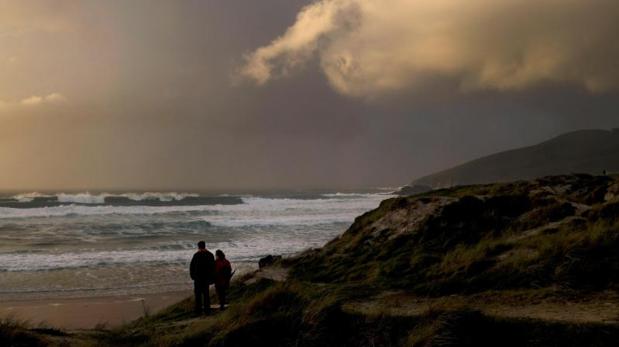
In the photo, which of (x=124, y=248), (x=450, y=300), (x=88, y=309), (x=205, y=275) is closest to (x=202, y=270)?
(x=205, y=275)

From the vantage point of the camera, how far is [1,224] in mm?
45094

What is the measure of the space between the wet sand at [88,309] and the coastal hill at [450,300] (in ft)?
9.15

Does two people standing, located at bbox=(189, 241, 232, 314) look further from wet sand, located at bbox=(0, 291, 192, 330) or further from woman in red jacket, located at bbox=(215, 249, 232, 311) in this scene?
wet sand, located at bbox=(0, 291, 192, 330)

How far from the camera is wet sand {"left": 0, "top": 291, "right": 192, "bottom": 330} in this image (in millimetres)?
13883

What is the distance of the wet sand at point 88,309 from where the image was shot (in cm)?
1388

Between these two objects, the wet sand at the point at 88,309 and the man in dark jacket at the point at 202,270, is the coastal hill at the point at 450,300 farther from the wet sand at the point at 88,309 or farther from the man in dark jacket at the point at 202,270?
the wet sand at the point at 88,309

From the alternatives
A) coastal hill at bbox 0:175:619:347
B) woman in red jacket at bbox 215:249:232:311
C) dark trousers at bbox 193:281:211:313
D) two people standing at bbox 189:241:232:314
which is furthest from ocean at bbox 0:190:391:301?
coastal hill at bbox 0:175:619:347

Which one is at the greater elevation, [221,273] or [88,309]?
[221,273]

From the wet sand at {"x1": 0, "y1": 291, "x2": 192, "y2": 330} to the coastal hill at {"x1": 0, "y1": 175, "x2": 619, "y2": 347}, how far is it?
2.79 metres

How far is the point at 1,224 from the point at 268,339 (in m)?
47.0

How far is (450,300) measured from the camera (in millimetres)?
7066

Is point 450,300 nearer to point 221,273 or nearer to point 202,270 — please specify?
point 202,270

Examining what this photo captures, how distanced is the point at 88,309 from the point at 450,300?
40.1 feet

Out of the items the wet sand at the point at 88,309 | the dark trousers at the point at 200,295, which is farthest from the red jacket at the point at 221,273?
the wet sand at the point at 88,309
